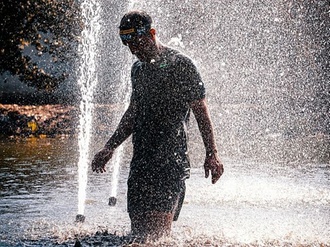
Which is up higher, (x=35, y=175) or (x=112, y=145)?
(x=112, y=145)

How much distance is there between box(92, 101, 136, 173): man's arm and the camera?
438cm

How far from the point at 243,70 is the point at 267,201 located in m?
20.1

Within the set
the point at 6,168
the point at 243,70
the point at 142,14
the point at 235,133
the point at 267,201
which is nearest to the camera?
the point at 142,14

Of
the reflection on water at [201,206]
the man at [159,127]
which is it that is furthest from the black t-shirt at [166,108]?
the reflection on water at [201,206]

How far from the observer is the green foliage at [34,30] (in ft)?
53.2

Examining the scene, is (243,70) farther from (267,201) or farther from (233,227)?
(233,227)

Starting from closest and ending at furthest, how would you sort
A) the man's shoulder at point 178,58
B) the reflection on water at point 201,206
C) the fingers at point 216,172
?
1. the fingers at point 216,172
2. the man's shoulder at point 178,58
3. the reflection on water at point 201,206

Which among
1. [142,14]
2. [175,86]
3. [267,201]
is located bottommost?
[267,201]

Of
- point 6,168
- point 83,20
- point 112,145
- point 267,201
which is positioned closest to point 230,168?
point 267,201

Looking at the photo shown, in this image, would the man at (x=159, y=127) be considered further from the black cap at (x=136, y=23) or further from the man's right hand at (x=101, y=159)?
the man's right hand at (x=101, y=159)

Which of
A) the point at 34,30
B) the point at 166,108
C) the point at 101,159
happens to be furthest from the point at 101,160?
the point at 34,30

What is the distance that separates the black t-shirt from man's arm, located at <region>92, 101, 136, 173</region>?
0.18 m

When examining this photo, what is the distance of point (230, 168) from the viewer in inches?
384

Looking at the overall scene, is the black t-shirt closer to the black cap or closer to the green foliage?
the black cap
